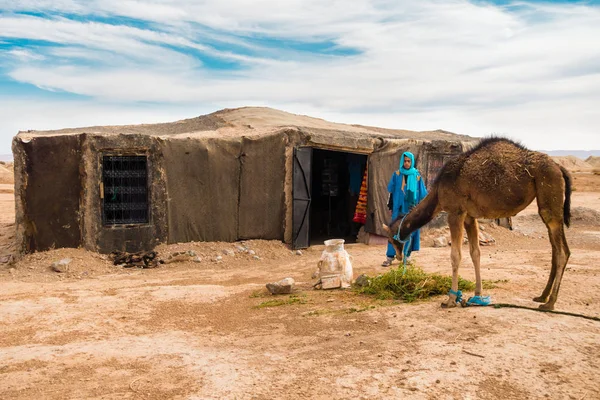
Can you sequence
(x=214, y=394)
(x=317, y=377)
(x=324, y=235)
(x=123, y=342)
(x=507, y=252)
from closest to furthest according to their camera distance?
(x=214, y=394)
(x=317, y=377)
(x=123, y=342)
(x=507, y=252)
(x=324, y=235)

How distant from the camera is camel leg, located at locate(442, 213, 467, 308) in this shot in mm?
6039

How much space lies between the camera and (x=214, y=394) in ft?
13.0

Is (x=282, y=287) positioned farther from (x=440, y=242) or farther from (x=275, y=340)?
(x=440, y=242)

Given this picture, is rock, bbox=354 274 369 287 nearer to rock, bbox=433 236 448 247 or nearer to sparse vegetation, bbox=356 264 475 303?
sparse vegetation, bbox=356 264 475 303

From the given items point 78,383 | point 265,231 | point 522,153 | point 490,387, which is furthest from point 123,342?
point 265,231

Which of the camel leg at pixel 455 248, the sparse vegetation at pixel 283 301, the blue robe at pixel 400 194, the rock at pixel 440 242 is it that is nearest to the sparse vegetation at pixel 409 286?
the camel leg at pixel 455 248

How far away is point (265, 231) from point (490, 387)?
23.2 ft

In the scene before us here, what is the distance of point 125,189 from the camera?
9617mm

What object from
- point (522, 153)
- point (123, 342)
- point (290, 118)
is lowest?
point (123, 342)

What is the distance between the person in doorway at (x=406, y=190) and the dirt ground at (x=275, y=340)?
91cm

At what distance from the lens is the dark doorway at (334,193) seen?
13.6 metres

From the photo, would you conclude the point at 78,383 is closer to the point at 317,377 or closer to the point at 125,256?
the point at 317,377

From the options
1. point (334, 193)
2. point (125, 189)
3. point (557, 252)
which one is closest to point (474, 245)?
point (557, 252)

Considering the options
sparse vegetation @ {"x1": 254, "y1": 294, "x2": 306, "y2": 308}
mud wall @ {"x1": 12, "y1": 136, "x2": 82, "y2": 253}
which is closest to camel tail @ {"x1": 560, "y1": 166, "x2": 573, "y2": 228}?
sparse vegetation @ {"x1": 254, "y1": 294, "x2": 306, "y2": 308}
